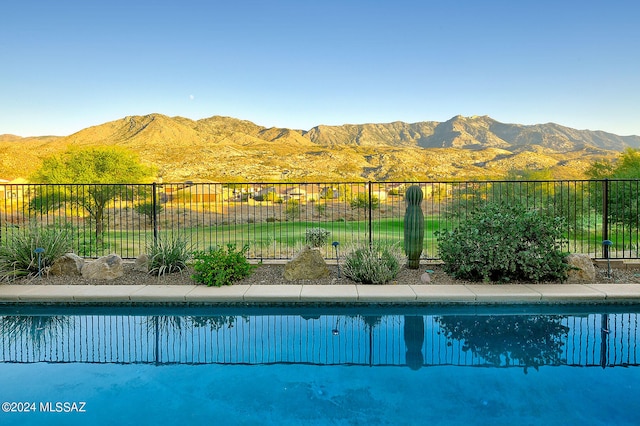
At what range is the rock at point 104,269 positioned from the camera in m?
7.26

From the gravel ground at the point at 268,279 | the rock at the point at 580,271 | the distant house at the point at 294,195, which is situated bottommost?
the gravel ground at the point at 268,279

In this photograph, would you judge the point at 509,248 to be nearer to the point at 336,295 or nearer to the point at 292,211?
the point at 336,295

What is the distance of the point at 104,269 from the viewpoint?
729 centimetres

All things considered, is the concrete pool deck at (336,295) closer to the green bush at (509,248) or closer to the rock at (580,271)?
the green bush at (509,248)

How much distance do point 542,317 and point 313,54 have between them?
133 ft

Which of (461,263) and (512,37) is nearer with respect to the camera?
(461,263)

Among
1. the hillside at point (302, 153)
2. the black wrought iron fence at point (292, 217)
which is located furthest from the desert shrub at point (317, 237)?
the hillside at point (302, 153)

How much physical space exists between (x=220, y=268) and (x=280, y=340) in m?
2.26

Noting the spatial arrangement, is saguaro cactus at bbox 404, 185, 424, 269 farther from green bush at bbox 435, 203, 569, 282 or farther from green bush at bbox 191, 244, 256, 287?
green bush at bbox 191, 244, 256, 287

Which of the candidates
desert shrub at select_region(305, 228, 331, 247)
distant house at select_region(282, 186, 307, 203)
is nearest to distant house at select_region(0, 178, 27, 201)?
distant house at select_region(282, 186, 307, 203)

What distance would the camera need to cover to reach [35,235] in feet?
25.3

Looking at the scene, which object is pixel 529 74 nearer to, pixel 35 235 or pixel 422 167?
pixel 422 167

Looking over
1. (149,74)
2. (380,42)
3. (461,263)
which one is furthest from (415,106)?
(461,263)

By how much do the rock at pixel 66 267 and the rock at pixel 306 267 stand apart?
3504mm
